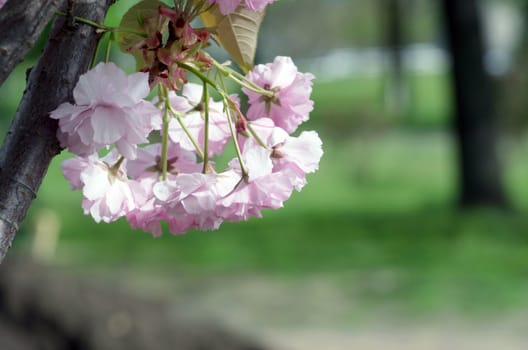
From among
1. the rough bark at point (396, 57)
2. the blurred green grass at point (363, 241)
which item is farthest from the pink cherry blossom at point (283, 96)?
the rough bark at point (396, 57)

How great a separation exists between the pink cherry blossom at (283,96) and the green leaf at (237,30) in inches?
1.2

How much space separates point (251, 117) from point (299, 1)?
3469cm

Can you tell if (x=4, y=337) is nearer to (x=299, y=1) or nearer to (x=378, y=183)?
(x=378, y=183)

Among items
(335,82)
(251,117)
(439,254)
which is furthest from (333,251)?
(335,82)

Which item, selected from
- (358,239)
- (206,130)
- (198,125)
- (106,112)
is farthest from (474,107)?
(106,112)

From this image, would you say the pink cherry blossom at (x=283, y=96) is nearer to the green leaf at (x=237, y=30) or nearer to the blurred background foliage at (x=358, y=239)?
the green leaf at (x=237, y=30)

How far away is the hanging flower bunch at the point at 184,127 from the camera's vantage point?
2.47ft

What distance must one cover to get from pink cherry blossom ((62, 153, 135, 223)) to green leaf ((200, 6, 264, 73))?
0.59 ft

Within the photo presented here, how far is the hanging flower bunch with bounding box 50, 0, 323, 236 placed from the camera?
0.75m

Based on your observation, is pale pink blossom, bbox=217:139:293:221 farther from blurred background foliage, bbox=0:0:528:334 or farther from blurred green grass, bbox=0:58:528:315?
blurred green grass, bbox=0:58:528:315

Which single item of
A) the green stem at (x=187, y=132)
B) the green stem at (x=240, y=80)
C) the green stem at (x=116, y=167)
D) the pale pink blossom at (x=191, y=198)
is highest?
the green stem at (x=240, y=80)

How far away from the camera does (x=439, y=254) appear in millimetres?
8812

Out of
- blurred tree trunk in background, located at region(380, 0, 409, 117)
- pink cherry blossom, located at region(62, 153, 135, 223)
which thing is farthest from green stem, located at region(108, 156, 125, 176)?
blurred tree trunk in background, located at region(380, 0, 409, 117)

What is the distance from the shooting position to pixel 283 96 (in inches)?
37.6
